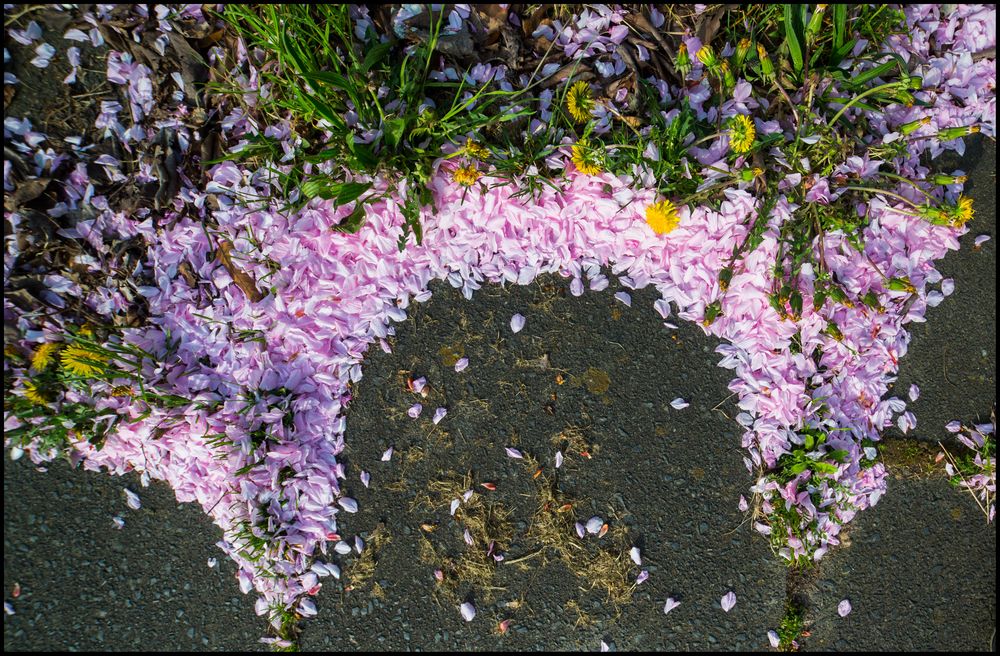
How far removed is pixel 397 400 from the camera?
82.3 inches

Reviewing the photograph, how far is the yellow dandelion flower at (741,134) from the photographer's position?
1.79 metres

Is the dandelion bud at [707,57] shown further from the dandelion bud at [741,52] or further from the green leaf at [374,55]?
the green leaf at [374,55]

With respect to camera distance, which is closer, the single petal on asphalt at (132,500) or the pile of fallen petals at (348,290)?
the pile of fallen petals at (348,290)

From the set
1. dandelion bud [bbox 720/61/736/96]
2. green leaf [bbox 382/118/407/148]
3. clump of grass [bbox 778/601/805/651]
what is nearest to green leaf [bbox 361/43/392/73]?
green leaf [bbox 382/118/407/148]

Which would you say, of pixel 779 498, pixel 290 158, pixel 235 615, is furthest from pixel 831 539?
pixel 290 158

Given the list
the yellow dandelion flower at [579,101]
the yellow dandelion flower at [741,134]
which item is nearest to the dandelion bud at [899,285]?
the yellow dandelion flower at [741,134]

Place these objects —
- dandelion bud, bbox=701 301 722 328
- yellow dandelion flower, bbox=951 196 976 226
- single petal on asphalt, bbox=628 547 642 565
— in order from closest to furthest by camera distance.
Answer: yellow dandelion flower, bbox=951 196 976 226
dandelion bud, bbox=701 301 722 328
single petal on asphalt, bbox=628 547 642 565

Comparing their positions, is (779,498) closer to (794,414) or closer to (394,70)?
→ (794,414)

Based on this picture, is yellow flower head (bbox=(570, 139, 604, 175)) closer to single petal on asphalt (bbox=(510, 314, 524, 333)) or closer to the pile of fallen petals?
the pile of fallen petals

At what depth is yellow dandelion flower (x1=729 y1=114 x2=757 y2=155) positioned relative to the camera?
1.79m

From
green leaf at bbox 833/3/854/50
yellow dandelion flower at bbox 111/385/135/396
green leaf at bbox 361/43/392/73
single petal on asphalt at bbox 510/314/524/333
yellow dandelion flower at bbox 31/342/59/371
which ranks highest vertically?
green leaf at bbox 833/3/854/50

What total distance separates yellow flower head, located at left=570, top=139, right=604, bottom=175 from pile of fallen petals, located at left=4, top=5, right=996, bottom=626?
0.06m

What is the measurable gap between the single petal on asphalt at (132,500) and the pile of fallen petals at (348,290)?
0.10 metres

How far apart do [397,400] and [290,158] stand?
93cm
